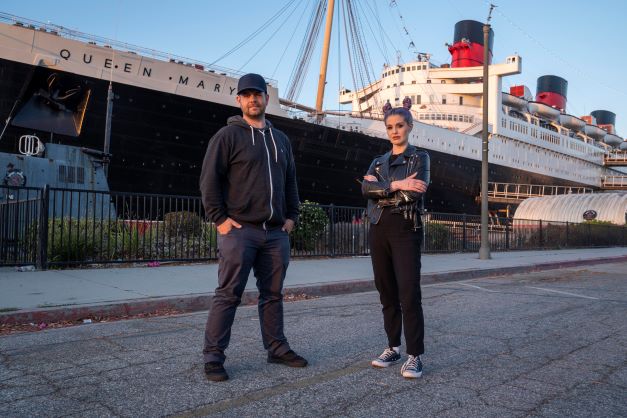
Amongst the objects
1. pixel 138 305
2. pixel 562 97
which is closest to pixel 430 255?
pixel 138 305

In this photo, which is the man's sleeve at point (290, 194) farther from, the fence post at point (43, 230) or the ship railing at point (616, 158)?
the ship railing at point (616, 158)

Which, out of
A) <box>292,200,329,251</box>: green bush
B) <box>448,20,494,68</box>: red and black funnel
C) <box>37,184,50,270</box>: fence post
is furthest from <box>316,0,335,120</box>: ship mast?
<box>37,184,50,270</box>: fence post

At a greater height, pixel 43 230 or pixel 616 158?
pixel 616 158

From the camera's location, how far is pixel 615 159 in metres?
53.7

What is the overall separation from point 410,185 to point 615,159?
5887cm

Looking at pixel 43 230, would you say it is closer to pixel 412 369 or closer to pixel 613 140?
pixel 412 369

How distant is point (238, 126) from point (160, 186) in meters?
15.9

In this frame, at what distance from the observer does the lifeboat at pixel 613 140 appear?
6268 cm

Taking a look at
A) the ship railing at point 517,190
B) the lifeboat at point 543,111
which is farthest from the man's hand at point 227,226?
the lifeboat at point 543,111

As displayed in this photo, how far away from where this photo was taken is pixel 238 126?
361 cm

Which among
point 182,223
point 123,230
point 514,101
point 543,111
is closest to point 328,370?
point 123,230

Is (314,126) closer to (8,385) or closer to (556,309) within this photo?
(556,309)

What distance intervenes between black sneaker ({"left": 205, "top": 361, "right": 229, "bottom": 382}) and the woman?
3.61 feet

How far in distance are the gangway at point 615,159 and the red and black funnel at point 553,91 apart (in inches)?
276
